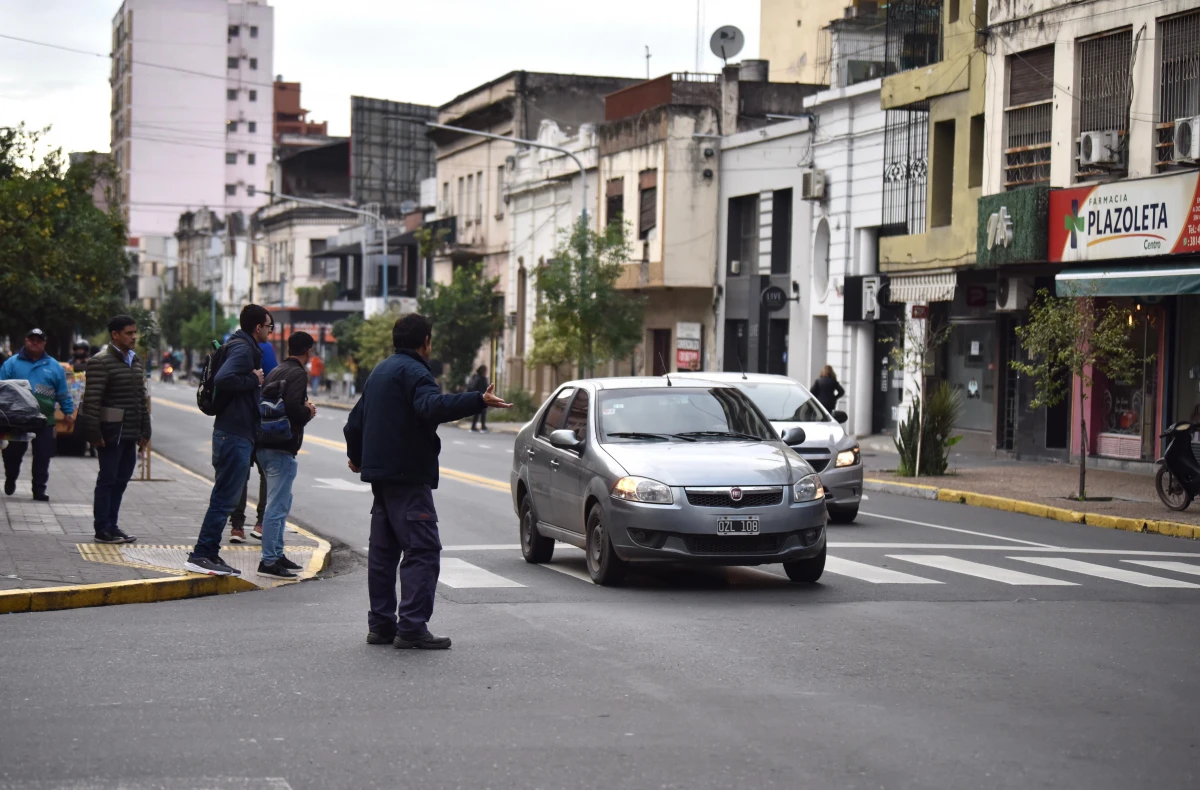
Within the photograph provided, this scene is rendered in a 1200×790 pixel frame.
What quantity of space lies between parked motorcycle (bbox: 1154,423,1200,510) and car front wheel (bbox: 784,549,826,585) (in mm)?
8667

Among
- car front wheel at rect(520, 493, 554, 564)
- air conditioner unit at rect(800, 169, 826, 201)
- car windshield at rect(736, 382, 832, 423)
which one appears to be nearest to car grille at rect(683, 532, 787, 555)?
car front wheel at rect(520, 493, 554, 564)

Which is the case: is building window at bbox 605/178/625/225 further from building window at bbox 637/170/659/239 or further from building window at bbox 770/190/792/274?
building window at bbox 770/190/792/274

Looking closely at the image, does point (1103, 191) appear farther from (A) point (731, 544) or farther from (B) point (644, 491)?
(B) point (644, 491)

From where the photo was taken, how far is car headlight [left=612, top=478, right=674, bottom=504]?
11977mm

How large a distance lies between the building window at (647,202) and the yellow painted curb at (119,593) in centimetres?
3497

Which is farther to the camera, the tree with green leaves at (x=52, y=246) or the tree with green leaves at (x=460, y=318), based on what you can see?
the tree with green leaves at (x=460, y=318)

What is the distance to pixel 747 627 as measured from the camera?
10.3 metres

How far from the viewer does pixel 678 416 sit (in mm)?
13180

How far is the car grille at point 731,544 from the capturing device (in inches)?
469

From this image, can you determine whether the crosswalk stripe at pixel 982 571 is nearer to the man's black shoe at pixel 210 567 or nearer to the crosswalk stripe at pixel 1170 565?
the crosswalk stripe at pixel 1170 565

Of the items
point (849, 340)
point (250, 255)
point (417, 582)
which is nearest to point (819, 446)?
point (417, 582)

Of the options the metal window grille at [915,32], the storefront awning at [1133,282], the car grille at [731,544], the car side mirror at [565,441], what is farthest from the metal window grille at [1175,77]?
the car grille at [731,544]

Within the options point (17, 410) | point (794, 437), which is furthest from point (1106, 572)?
point (17, 410)

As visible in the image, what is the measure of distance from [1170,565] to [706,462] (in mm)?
5319
